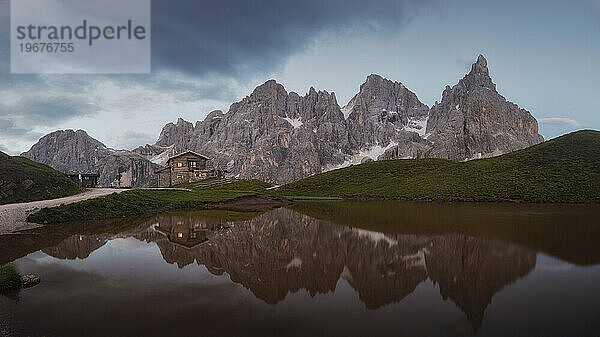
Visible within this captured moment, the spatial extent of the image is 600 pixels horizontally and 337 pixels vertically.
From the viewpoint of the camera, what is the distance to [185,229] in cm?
2441

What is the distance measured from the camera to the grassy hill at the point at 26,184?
105ft

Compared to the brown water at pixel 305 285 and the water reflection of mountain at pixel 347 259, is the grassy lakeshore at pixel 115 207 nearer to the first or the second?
the brown water at pixel 305 285

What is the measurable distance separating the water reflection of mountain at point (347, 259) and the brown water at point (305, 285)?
0.07m

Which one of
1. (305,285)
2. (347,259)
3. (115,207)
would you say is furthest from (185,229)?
(305,285)

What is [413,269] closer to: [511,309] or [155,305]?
[511,309]

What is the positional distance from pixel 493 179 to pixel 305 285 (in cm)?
7247

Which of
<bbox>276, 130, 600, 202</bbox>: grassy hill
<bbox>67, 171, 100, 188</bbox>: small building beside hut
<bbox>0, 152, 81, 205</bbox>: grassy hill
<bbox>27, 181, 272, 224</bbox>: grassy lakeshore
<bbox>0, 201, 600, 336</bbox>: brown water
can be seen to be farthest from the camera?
<bbox>67, 171, 100, 188</bbox>: small building beside hut

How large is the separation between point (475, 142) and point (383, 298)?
208 metres

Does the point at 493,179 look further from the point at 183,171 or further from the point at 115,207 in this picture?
the point at 183,171

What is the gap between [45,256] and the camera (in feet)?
51.6

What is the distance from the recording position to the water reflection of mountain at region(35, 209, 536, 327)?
11.2 metres

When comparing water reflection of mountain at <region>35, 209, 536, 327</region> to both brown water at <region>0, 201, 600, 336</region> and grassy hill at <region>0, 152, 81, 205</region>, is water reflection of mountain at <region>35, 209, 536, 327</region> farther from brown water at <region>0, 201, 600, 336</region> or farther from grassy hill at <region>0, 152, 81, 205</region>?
grassy hill at <region>0, 152, 81, 205</region>

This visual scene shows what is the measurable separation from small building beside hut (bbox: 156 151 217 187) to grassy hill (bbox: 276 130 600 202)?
24.1 m

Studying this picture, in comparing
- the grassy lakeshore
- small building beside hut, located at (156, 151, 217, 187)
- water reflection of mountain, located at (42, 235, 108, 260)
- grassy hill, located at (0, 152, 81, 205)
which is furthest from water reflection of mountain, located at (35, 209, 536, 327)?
small building beside hut, located at (156, 151, 217, 187)
